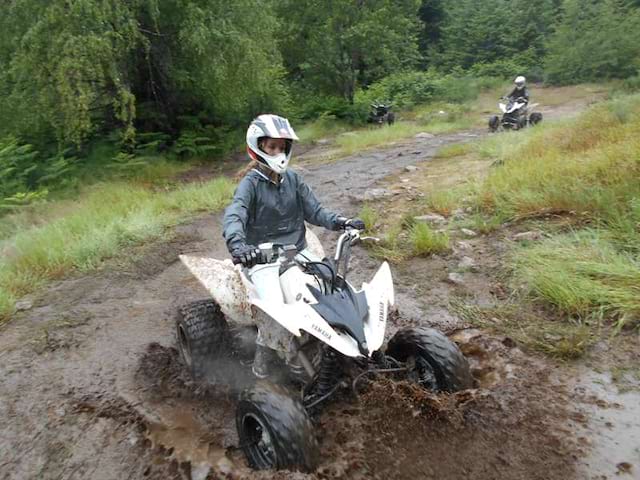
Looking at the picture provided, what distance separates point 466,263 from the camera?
5195mm

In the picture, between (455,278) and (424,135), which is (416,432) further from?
(424,135)

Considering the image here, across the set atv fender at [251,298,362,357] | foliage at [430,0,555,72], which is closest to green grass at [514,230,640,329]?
atv fender at [251,298,362,357]

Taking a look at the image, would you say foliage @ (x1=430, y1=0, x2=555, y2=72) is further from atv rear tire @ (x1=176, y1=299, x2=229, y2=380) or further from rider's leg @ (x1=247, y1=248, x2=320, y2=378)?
rider's leg @ (x1=247, y1=248, x2=320, y2=378)

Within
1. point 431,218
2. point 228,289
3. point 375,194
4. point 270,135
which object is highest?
point 270,135

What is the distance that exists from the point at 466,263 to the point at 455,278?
0.33 metres

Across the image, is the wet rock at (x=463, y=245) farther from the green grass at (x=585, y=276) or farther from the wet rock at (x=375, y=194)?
the wet rock at (x=375, y=194)

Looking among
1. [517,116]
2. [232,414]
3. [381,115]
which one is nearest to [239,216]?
[232,414]

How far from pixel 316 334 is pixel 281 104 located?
44.9ft

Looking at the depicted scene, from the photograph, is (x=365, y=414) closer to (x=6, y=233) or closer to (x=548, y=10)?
(x=6, y=233)

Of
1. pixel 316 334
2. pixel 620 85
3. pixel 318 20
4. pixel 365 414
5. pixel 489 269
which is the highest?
pixel 318 20

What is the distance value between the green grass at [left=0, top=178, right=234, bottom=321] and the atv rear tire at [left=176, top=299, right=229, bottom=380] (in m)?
2.04

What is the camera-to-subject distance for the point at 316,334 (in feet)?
8.88

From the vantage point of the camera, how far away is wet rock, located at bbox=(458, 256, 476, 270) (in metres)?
5.10

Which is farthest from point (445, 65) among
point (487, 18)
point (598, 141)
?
point (598, 141)
